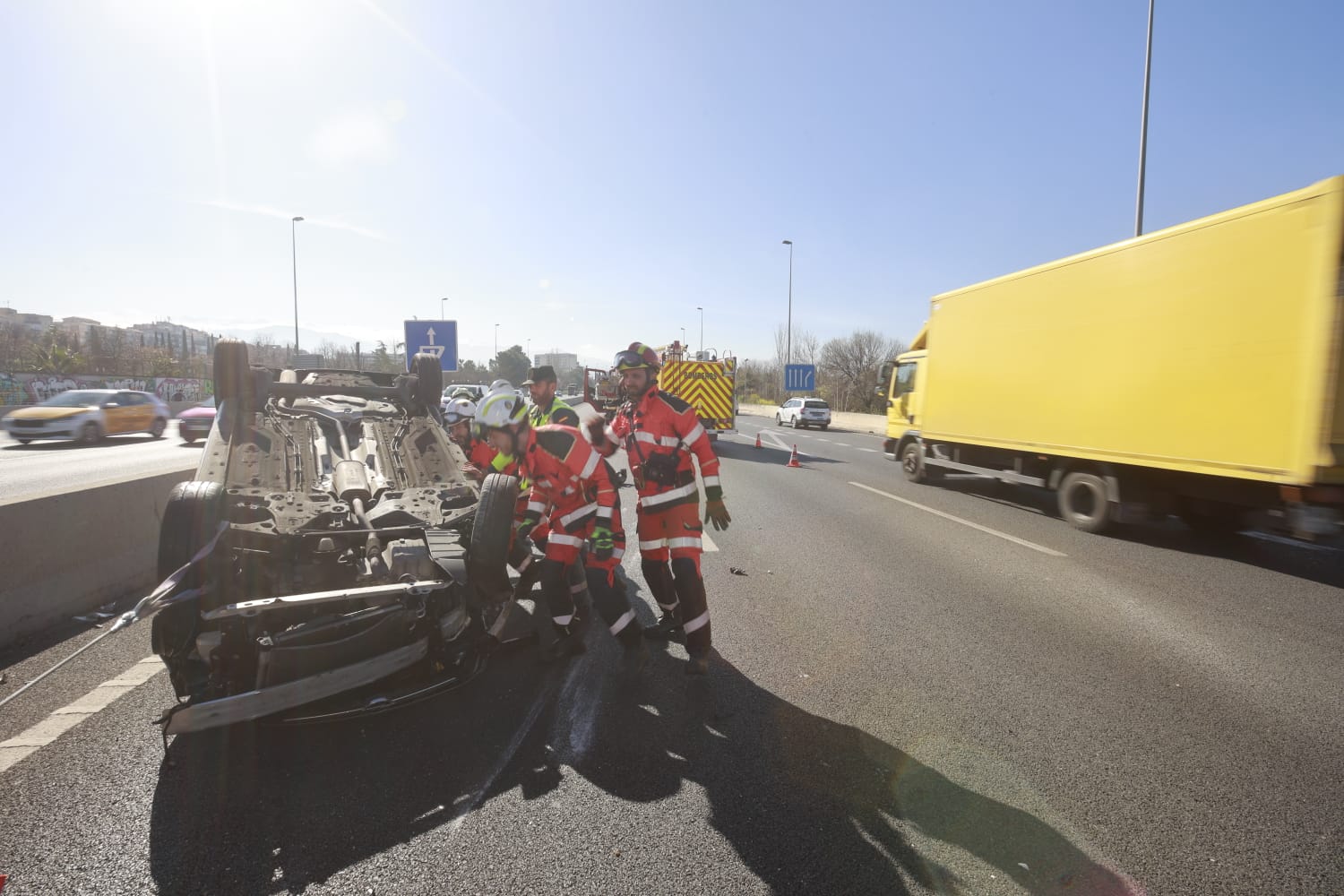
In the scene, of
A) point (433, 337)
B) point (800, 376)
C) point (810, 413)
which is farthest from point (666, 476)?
point (800, 376)

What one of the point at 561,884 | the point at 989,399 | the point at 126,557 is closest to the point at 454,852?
the point at 561,884

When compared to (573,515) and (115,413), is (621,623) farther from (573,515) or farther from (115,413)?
(115,413)

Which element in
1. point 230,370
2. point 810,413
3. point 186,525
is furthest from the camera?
point 810,413

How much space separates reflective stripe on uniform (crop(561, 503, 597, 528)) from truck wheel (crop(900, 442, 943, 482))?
9708 millimetres

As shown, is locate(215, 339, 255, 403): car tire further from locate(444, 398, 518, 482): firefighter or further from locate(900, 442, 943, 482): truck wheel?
locate(900, 442, 943, 482): truck wheel

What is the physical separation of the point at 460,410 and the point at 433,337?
37.6 ft

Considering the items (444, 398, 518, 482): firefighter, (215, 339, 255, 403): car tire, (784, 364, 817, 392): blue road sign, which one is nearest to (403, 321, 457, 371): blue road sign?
(444, 398, 518, 482): firefighter

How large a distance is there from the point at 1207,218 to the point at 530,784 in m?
7.91

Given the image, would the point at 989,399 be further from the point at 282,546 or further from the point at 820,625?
the point at 282,546

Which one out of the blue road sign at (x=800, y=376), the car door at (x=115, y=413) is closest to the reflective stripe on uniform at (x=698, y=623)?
the car door at (x=115, y=413)

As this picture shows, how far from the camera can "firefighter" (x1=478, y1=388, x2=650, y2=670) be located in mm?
3961

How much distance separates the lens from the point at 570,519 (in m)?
4.05

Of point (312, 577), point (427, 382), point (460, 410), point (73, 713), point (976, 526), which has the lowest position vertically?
point (73, 713)

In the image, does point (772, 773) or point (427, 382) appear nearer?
point (772, 773)
